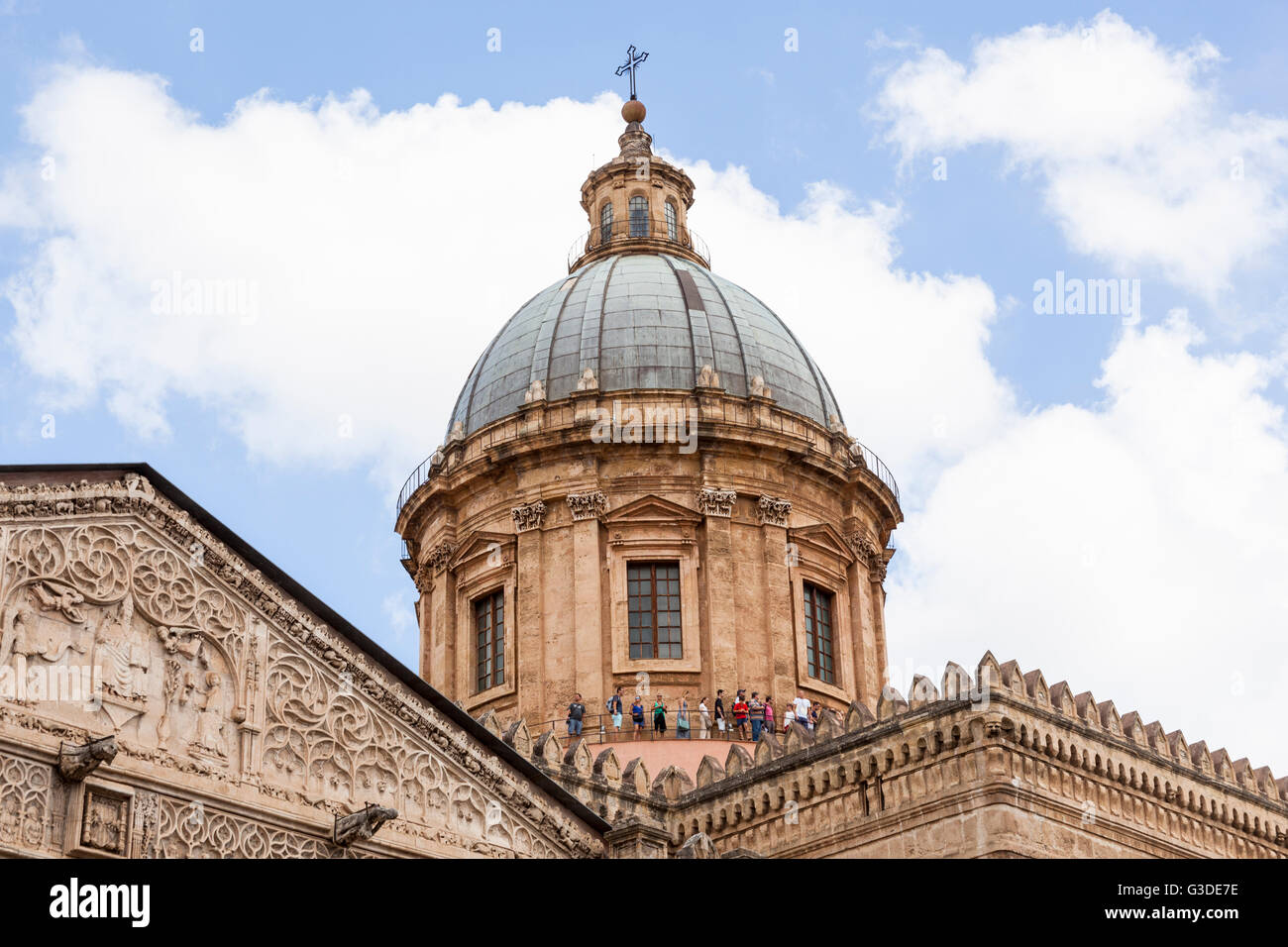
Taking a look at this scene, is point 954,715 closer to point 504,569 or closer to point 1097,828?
point 1097,828

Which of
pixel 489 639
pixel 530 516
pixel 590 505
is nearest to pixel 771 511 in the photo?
pixel 590 505

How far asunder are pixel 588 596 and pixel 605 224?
14.0 metres

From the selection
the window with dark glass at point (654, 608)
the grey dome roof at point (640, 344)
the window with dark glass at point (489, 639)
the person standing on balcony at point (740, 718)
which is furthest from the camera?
the grey dome roof at point (640, 344)

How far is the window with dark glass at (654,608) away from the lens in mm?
42281

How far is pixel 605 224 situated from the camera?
51.9 m

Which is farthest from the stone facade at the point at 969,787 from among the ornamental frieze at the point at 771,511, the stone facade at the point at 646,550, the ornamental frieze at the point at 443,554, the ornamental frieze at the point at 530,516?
the ornamental frieze at the point at 443,554

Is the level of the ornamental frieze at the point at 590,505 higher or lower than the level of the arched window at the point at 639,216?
lower

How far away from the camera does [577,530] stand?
43.1 m

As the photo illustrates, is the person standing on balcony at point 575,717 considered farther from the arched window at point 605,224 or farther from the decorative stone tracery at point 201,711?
the arched window at point 605,224

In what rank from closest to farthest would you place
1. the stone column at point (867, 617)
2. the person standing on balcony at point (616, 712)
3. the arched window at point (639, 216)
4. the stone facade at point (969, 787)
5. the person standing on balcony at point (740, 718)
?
the stone facade at point (969, 787) → the person standing on balcony at point (740, 718) → the person standing on balcony at point (616, 712) → the stone column at point (867, 617) → the arched window at point (639, 216)

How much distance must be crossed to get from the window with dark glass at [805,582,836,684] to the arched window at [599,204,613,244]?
12.9m
